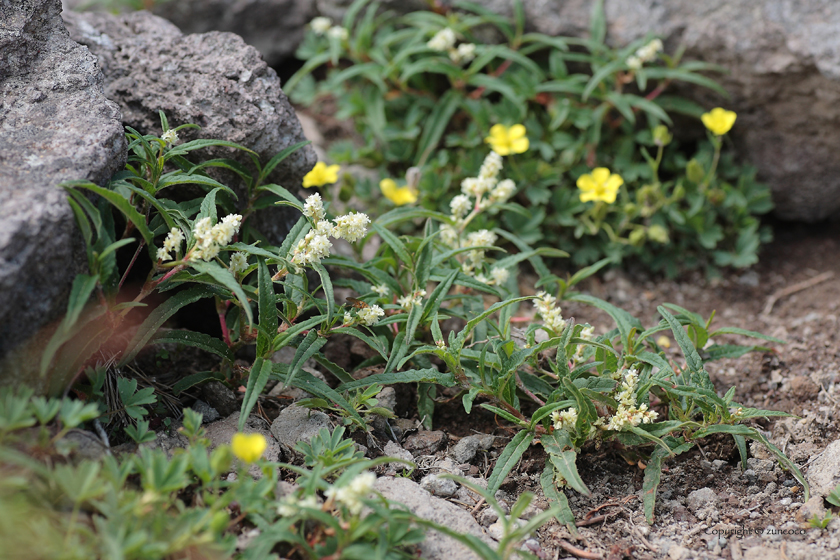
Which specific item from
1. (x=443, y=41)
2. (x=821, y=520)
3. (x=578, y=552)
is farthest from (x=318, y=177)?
(x=821, y=520)

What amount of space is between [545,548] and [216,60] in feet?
6.85

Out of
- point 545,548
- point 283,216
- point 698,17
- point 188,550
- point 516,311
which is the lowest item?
point 545,548

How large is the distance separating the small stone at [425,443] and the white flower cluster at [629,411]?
573mm

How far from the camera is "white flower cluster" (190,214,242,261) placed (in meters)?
1.81

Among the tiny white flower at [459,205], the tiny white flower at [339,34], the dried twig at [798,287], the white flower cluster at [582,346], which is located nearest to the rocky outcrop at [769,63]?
the dried twig at [798,287]

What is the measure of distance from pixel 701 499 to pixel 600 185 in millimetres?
1489

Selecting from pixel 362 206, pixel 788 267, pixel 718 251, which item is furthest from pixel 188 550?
pixel 788 267

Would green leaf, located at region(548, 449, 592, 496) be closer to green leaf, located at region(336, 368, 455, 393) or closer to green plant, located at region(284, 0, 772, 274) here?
green leaf, located at region(336, 368, 455, 393)

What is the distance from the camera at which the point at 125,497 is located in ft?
5.03

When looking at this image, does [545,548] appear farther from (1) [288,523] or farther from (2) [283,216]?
(2) [283,216]

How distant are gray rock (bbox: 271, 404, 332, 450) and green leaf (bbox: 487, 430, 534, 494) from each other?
0.54 meters

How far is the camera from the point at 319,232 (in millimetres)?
2014

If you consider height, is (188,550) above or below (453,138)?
below

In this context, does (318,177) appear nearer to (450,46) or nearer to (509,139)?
(509,139)
